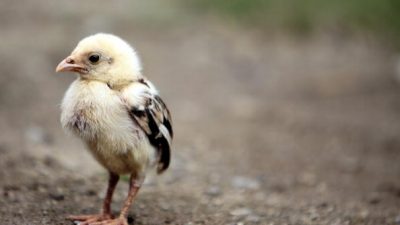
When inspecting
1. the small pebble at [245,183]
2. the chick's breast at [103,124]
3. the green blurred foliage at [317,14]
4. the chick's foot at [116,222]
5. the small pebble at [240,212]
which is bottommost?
the chick's foot at [116,222]

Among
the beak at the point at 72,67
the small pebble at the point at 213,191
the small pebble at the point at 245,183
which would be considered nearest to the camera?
the beak at the point at 72,67

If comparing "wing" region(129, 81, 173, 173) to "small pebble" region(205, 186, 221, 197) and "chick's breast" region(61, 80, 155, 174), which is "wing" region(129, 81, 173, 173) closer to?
"chick's breast" region(61, 80, 155, 174)

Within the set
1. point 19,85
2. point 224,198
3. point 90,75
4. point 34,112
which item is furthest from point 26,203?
point 19,85

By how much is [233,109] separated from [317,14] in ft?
13.4

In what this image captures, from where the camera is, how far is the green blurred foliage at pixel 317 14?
38.5 ft

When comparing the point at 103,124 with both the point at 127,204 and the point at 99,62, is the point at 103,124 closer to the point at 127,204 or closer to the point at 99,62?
the point at 99,62

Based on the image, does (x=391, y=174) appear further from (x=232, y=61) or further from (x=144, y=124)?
(x=232, y=61)

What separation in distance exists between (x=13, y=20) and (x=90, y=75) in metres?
8.01

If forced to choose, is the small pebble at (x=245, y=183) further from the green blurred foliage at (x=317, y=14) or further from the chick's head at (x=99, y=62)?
the green blurred foliage at (x=317, y=14)

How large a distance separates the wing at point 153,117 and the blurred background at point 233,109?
24.4 inches

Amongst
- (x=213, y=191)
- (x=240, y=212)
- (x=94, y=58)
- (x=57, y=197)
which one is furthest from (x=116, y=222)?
(x=213, y=191)

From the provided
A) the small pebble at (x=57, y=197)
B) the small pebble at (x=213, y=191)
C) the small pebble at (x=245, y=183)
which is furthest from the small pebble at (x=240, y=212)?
the small pebble at (x=57, y=197)

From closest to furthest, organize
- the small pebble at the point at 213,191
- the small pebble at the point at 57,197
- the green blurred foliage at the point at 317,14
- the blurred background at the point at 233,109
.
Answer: the small pebble at the point at 57,197
the blurred background at the point at 233,109
the small pebble at the point at 213,191
the green blurred foliage at the point at 317,14

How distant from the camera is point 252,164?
6762 millimetres
